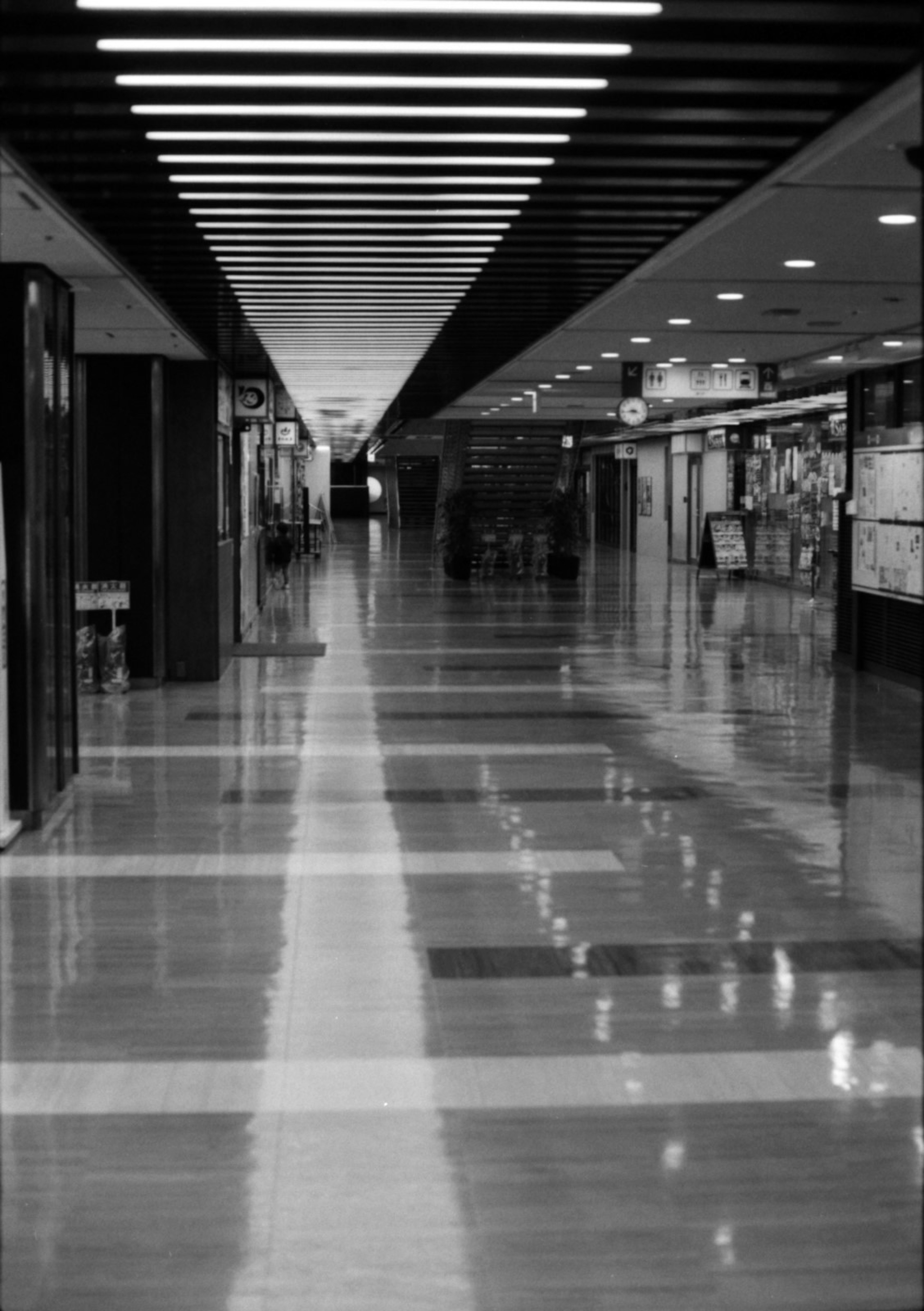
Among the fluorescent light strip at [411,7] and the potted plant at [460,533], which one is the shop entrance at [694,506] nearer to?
the potted plant at [460,533]

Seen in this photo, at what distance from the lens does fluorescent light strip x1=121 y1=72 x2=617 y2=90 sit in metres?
4.94

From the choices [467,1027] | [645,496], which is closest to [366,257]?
[467,1027]

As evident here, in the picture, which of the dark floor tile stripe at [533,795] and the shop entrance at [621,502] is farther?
the shop entrance at [621,502]

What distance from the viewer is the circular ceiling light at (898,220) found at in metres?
7.12

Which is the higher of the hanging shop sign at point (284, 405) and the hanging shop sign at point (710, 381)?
the hanging shop sign at point (284, 405)

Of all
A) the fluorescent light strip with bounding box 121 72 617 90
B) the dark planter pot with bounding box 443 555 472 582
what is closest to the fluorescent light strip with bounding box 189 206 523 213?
the fluorescent light strip with bounding box 121 72 617 90

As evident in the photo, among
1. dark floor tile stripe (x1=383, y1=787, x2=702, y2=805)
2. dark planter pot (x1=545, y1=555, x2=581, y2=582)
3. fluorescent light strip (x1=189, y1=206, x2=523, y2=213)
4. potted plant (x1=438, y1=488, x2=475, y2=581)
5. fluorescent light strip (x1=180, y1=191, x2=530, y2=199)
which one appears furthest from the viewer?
dark planter pot (x1=545, y1=555, x2=581, y2=582)

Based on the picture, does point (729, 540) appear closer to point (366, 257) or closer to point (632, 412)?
point (632, 412)

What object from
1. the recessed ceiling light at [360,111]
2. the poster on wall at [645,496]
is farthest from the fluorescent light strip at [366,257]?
the poster on wall at [645,496]

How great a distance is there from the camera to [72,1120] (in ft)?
14.3

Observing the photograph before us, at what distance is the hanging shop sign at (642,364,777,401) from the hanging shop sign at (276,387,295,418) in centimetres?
664

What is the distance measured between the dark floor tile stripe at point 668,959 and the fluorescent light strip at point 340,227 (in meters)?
3.64

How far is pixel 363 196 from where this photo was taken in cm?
718

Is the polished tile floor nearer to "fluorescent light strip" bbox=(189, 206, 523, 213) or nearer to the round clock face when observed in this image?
"fluorescent light strip" bbox=(189, 206, 523, 213)
